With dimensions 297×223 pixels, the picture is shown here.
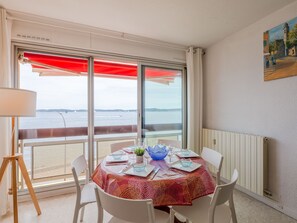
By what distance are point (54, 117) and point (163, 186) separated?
2365mm

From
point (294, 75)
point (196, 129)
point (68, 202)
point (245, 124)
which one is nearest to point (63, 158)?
point (68, 202)

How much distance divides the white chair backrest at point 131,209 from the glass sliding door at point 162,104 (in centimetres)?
217

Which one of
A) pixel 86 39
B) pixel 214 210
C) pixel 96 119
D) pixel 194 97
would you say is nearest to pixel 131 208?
pixel 214 210

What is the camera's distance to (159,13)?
7.00 ft

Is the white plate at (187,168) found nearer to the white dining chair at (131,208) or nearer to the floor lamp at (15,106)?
the white dining chair at (131,208)

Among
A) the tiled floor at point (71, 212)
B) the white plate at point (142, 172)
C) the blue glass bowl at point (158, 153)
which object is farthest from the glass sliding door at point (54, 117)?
the white plate at point (142, 172)

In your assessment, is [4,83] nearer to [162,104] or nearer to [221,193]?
[162,104]

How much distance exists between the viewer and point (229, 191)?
1131 millimetres

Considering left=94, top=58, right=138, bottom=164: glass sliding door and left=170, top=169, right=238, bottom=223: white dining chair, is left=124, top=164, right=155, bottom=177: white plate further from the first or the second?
left=94, top=58, right=138, bottom=164: glass sliding door

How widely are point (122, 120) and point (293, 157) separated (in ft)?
9.05

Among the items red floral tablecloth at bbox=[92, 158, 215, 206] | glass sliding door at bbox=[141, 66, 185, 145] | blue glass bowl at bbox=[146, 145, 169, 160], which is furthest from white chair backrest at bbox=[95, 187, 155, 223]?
glass sliding door at bbox=[141, 66, 185, 145]

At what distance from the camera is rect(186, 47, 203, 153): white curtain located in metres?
3.17

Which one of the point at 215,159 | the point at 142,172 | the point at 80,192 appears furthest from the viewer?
the point at 215,159

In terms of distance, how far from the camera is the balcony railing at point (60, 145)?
264 centimetres
